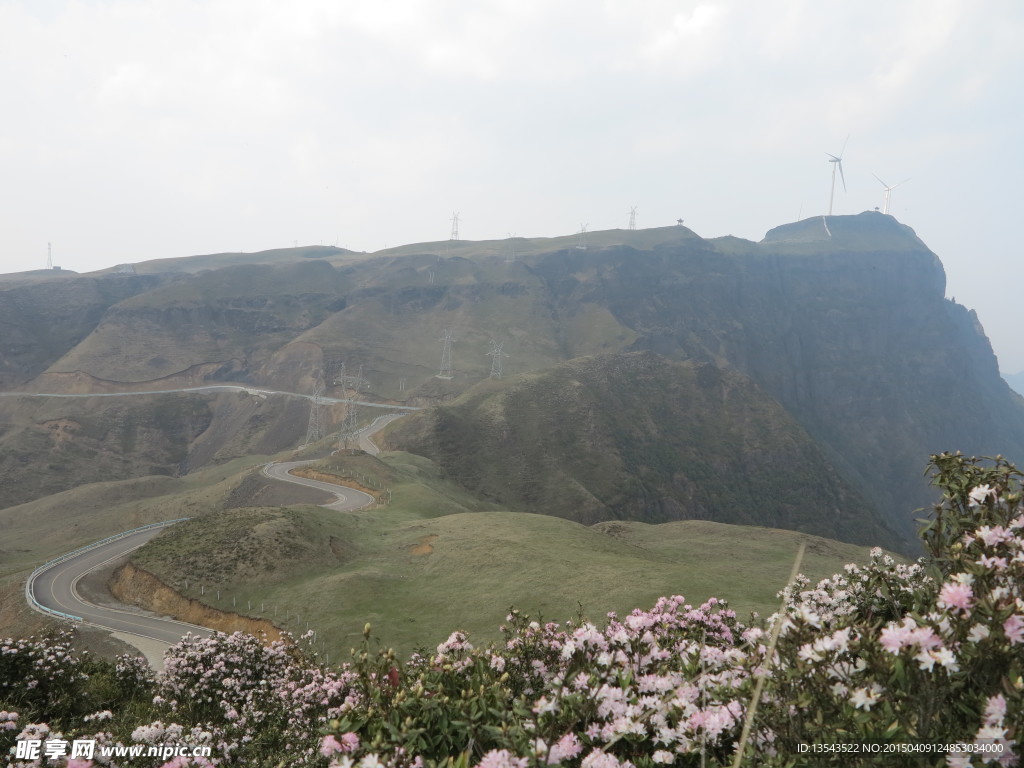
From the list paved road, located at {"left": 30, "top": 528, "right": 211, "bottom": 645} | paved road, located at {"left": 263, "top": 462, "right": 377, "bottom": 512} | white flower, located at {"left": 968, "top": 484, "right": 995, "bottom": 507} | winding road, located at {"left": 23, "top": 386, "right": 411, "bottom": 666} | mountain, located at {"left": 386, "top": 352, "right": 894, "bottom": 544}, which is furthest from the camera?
mountain, located at {"left": 386, "top": 352, "right": 894, "bottom": 544}

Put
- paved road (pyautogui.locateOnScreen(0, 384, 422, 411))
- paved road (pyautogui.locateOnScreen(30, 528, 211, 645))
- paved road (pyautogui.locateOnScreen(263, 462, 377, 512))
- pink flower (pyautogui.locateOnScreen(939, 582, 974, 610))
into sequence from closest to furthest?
pink flower (pyautogui.locateOnScreen(939, 582, 974, 610)), paved road (pyautogui.locateOnScreen(30, 528, 211, 645)), paved road (pyautogui.locateOnScreen(263, 462, 377, 512)), paved road (pyautogui.locateOnScreen(0, 384, 422, 411))

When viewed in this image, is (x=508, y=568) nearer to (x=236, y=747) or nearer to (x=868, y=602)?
(x=236, y=747)

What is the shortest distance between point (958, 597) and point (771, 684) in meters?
1.67

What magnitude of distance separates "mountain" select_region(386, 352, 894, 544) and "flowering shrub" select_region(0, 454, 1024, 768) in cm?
8445

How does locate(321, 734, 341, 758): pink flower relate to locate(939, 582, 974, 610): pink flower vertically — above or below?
below

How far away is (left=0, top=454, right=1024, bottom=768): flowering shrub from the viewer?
4512 millimetres

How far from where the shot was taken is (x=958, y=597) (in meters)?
4.82

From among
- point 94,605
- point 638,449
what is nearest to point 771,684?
point 94,605

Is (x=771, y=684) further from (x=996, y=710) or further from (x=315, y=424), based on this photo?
(x=315, y=424)

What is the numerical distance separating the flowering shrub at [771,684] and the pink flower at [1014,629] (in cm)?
1

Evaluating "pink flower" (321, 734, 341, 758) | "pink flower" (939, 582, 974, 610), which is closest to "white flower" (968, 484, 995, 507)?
"pink flower" (939, 582, 974, 610)

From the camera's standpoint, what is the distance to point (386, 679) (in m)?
7.21

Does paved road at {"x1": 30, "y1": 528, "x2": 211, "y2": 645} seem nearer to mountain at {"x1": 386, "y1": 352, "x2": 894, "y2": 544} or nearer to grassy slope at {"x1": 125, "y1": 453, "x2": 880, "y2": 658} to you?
grassy slope at {"x1": 125, "y1": 453, "x2": 880, "y2": 658}

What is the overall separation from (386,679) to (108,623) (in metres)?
38.3
